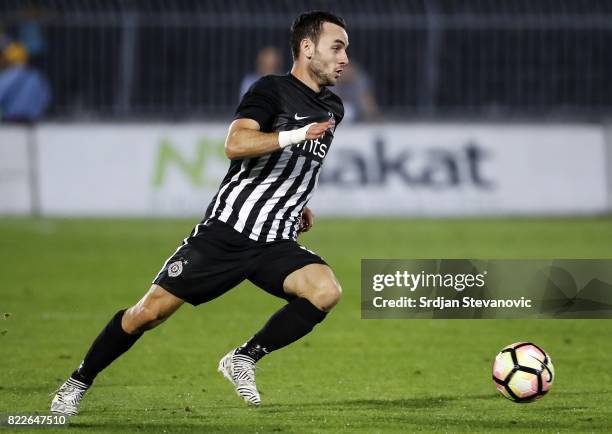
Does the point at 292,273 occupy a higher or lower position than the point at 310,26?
lower

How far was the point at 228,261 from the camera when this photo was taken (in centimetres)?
Result: 650

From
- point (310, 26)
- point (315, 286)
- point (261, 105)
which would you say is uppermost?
point (310, 26)

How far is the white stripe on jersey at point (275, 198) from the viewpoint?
6.53 meters

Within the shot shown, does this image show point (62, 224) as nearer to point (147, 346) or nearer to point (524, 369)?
point (147, 346)

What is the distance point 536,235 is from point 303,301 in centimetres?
1038

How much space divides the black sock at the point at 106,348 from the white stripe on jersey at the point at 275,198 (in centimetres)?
78

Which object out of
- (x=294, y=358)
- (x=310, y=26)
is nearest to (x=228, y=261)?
(x=310, y=26)

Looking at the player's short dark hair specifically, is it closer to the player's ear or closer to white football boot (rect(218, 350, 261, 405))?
the player's ear

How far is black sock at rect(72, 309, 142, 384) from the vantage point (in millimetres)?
6430

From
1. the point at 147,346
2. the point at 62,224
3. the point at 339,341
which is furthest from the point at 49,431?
the point at 62,224

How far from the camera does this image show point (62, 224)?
18.2 meters

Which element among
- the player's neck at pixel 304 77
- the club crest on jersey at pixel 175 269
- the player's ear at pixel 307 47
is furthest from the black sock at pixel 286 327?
the player's ear at pixel 307 47

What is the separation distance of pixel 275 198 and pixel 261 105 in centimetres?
49

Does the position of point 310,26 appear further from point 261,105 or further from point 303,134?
point 303,134
